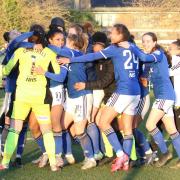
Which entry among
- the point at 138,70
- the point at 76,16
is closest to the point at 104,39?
the point at 138,70

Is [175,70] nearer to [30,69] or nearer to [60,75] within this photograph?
[60,75]

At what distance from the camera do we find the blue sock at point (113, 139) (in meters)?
9.39

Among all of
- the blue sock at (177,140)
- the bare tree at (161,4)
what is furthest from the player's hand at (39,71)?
the bare tree at (161,4)

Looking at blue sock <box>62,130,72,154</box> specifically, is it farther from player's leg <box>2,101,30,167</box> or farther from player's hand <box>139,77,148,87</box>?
player's hand <box>139,77,148,87</box>

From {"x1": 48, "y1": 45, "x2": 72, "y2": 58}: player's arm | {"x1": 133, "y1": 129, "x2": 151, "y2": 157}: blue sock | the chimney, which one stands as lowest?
{"x1": 133, "y1": 129, "x2": 151, "y2": 157}: blue sock

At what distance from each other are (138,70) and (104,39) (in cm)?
95

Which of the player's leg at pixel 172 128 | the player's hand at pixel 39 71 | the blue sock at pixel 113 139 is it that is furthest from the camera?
the player's leg at pixel 172 128

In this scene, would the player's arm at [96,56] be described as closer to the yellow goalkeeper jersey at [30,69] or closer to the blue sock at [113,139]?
the yellow goalkeeper jersey at [30,69]

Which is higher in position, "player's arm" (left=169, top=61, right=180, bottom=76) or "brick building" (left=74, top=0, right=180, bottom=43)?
"brick building" (left=74, top=0, right=180, bottom=43)

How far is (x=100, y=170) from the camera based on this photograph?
9539mm

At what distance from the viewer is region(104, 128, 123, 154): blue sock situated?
30.8ft

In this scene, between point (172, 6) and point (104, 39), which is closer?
point (104, 39)

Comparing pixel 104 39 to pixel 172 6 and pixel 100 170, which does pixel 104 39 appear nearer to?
pixel 100 170

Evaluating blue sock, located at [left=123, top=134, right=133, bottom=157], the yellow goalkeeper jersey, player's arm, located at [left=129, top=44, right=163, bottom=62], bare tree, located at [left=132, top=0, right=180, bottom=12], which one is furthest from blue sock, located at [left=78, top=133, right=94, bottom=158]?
bare tree, located at [left=132, top=0, right=180, bottom=12]
